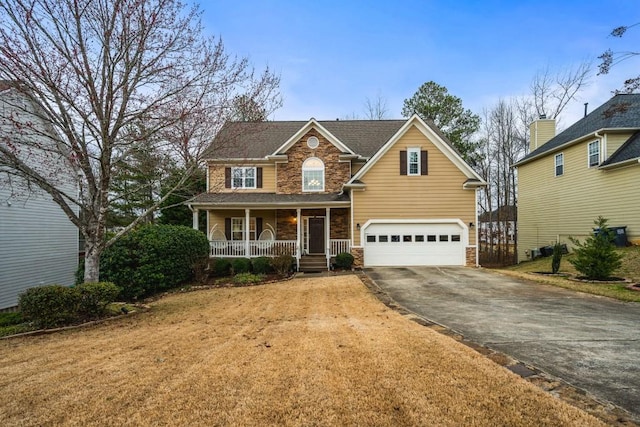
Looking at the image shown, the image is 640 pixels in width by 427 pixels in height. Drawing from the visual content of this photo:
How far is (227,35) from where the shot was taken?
29.2 ft

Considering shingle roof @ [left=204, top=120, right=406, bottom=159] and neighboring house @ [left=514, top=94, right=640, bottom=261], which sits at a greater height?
shingle roof @ [left=204, top=120, right=406, bottom=159]

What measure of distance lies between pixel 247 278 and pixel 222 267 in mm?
1992

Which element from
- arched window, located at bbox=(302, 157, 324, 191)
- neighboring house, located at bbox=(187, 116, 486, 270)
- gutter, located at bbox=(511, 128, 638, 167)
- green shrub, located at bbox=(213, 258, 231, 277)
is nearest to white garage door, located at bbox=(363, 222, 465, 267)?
neighboring house, located at bbox=(187, 116, 486, 270)

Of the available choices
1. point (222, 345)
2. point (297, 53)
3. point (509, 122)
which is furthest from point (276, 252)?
point (509, 122)

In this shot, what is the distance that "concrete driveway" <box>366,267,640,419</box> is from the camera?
385cm

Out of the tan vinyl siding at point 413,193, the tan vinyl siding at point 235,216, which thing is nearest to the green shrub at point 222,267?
the tan vinyl siding at point 235,216

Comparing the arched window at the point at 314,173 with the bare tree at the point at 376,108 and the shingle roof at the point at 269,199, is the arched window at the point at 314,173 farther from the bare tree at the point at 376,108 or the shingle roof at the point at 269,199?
the bare tree at the point at 376,108

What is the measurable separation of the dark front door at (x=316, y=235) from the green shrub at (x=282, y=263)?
9.21ft

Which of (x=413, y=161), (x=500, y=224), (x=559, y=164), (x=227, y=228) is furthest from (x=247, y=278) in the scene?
(x=500, y=224)

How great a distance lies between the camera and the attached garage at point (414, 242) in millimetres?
16375

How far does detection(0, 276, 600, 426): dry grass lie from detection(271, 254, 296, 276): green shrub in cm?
823

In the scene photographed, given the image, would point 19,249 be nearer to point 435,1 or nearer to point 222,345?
point 222,345

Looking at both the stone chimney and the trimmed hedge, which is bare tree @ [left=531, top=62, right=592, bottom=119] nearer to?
the stone chimney

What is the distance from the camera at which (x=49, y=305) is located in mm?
7250
